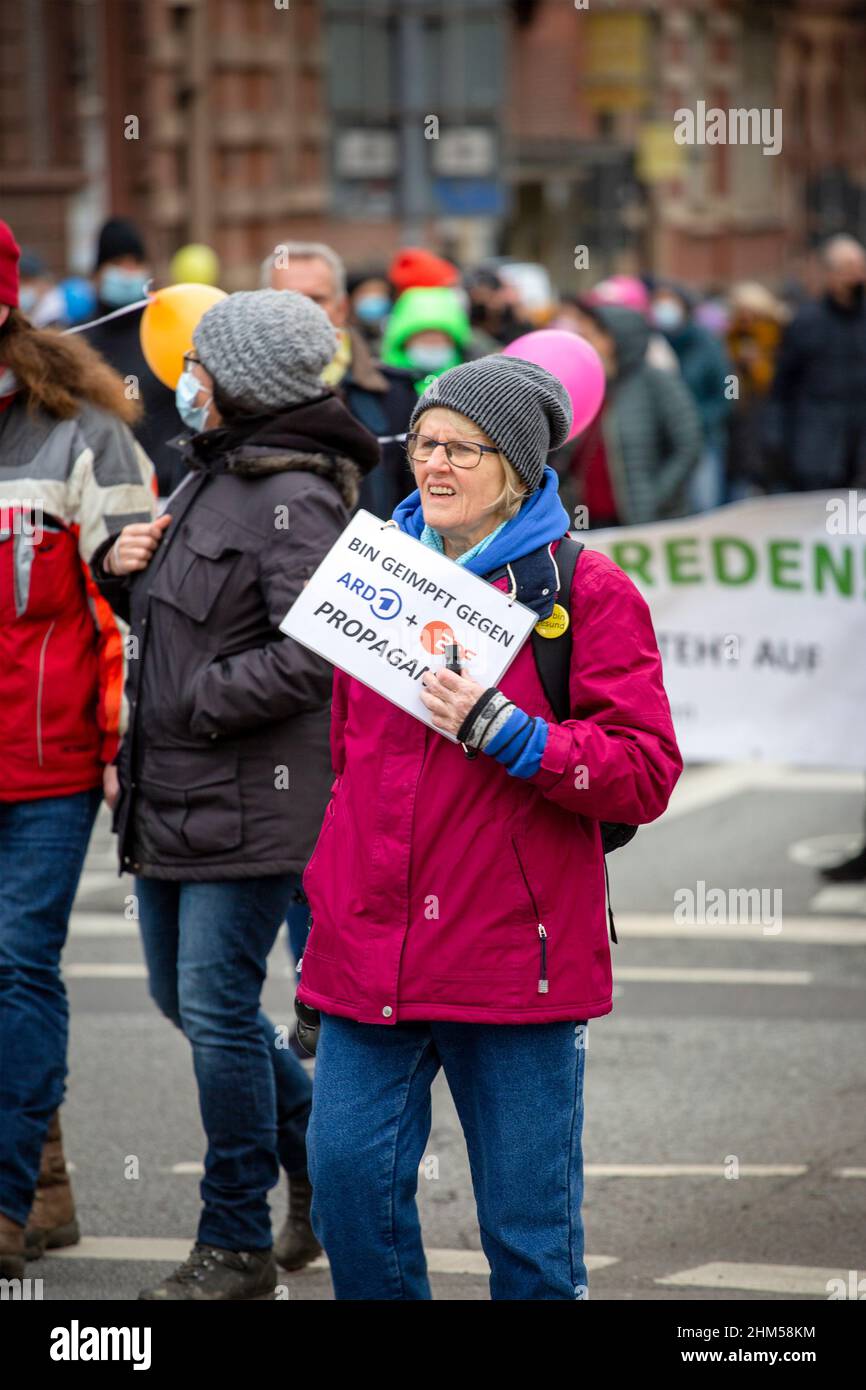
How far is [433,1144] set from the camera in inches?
243

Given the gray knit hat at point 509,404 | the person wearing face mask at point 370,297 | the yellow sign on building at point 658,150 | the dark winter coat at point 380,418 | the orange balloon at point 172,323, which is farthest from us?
the yellow sign on building at point 658,150

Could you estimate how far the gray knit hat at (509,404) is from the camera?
391cm

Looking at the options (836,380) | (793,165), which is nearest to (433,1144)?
(836,380)

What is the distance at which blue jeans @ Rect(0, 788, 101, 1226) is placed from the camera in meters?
5.06

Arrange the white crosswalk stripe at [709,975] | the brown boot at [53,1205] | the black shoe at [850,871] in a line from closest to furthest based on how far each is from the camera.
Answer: the brown boot at [53,1205], the white crosswalk stripe at [709,975], the black shoe at [850,871]

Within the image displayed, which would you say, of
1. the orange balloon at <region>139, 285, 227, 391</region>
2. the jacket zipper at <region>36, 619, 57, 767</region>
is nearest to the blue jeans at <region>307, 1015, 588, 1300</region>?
the jacket zipper at <region>36, 619, 57, 767</region>

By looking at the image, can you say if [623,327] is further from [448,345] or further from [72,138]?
[72,138]

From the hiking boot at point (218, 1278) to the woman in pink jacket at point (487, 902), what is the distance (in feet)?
3.34

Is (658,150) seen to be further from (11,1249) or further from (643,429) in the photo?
(11,1249)

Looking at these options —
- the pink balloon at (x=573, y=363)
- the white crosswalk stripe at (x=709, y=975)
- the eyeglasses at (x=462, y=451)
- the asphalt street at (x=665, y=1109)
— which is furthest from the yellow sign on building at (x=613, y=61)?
the eyeglasses at (x=462, y=451)

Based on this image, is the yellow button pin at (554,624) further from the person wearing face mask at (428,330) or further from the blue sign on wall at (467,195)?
the blue sign on wall at (467,195)

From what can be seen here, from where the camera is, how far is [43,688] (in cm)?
512

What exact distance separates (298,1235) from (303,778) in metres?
1.07

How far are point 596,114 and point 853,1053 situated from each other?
36.6 metres
